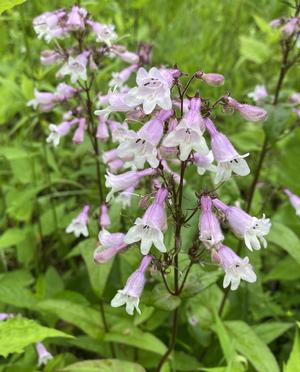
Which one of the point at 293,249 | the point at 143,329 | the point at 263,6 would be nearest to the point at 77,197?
the point at 143,329

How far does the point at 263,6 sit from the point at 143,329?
4136 millimetres

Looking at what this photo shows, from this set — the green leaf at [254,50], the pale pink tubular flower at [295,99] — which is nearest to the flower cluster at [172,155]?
the pale pink tubular flower at [295,99]

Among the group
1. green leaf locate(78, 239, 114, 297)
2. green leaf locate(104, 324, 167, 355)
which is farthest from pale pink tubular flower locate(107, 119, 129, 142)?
green leaf locate(104, 324, 167, 355)

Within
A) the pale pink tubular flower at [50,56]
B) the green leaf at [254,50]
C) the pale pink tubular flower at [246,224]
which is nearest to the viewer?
the pale pink tubular flower at [246,224]

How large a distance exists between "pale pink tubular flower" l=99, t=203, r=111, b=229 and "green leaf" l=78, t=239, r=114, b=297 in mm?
184

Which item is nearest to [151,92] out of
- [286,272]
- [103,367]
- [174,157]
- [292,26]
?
[174,157]

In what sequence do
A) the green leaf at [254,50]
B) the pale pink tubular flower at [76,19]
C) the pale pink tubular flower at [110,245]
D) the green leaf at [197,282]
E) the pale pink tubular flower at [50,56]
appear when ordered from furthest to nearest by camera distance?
the green leaf at [254,50]
the pale pink tubular flower at [50,56]
the pale pink tubular flower at [76,19]
the green leaf at [197,282]
the pale pink tubular flower at [110,245]

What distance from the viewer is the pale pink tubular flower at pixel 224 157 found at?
1815 mm

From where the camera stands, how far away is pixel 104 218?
2.87 m

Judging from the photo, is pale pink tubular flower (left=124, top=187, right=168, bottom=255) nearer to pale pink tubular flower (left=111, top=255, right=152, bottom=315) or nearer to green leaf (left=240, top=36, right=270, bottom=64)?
pale pink tubular flower (left=111, top=255, right=152, bottom=315)

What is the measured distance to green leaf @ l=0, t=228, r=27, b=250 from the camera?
A: 3.07 metres

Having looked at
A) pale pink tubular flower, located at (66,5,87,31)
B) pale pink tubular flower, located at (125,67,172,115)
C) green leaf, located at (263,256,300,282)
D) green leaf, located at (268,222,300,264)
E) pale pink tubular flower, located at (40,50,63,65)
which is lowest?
green leaf, located at (263,256,300,282)

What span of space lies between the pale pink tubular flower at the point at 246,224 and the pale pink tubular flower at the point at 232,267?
0.09m

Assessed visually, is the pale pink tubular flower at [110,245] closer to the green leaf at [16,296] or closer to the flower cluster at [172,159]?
the flower cluster at [172,159]
